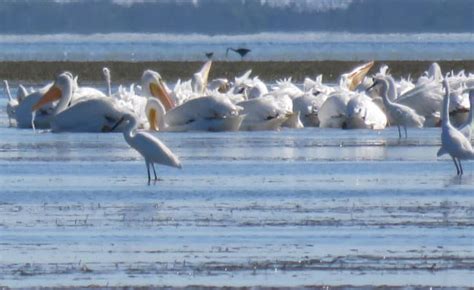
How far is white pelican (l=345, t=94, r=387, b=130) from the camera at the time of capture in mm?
19547

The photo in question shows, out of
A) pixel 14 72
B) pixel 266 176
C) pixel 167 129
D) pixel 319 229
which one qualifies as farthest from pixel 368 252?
pixel 14 72

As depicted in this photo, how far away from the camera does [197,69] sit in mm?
37406

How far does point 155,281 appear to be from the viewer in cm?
852

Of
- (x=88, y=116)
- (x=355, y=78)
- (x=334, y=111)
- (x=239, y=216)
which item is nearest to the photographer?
(x=239, y=216)

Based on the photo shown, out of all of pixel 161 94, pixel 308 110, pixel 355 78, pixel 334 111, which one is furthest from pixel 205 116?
pixel 355 78

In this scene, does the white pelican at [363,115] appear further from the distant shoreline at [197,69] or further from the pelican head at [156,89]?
the distant shoreline at [197,69]

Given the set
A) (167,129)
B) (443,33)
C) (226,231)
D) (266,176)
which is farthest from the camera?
(443,33)

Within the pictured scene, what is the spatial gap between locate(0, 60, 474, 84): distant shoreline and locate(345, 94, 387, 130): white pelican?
14141mm

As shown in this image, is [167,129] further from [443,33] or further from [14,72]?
[443,33]

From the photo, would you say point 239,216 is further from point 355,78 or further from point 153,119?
point 355,78

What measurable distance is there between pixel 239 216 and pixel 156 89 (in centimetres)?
1115

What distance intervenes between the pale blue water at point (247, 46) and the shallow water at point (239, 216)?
27917mm

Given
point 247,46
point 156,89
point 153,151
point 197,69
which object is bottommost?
point 153,151

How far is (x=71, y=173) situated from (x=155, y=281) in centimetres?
577
